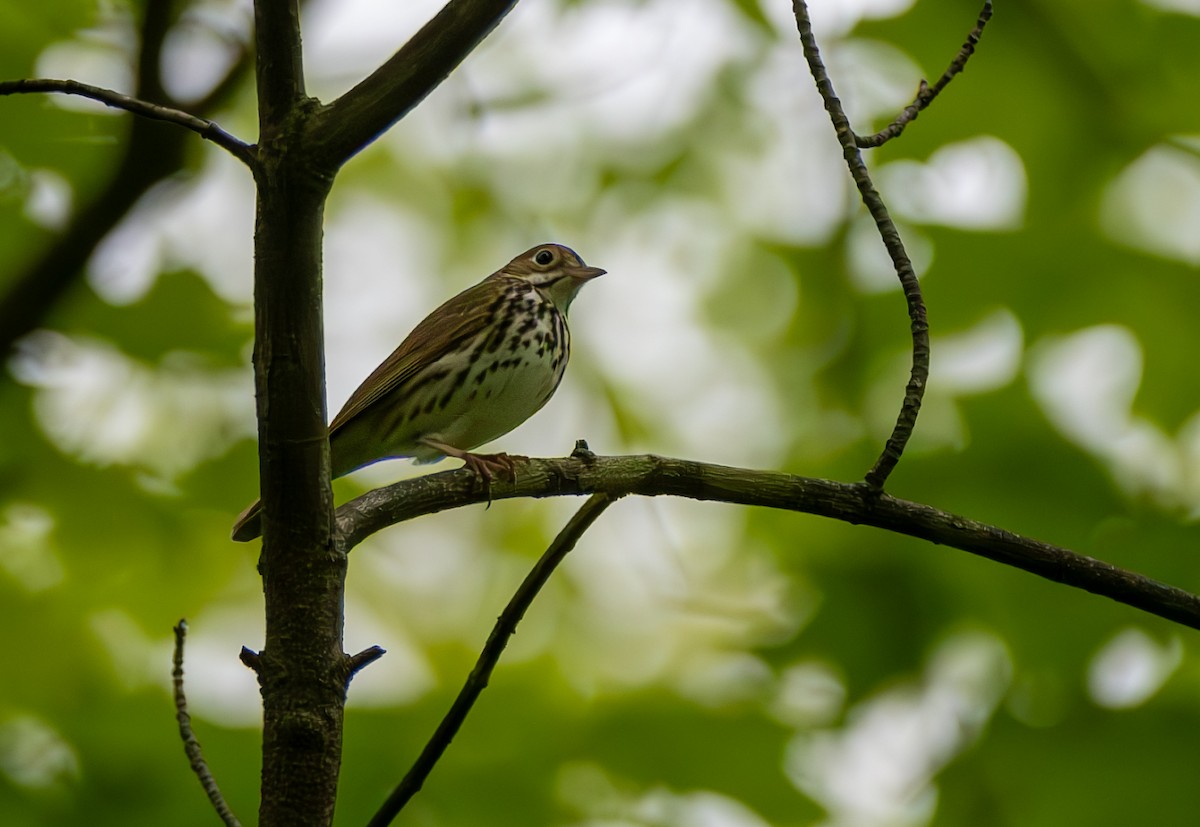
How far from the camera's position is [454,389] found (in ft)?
15.4

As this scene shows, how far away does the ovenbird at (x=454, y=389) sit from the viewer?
4688 millimetres

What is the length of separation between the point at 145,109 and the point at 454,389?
248 centimetres

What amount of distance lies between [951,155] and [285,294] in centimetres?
329

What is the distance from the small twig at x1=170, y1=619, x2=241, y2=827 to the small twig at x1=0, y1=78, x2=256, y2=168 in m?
1.04

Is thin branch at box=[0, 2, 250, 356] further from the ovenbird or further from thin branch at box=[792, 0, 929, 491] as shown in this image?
thin branch at box=[792, 0, 929, 491]

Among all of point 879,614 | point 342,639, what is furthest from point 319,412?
point 879,614

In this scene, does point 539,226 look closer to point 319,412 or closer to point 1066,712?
point 1066,712

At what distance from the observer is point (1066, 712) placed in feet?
14.0

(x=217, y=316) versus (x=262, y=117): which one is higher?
(x=217, y=316)

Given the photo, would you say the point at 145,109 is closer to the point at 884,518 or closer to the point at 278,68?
the point at 278,68

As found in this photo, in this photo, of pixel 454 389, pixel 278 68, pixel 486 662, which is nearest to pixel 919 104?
pixel 278 68

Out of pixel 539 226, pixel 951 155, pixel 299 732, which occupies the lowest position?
pixel 299 732

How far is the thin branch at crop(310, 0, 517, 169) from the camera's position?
2.11 metres

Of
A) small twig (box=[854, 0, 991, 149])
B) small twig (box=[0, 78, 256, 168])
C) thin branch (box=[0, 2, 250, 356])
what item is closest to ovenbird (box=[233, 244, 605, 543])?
thin branch (box=[0, 2, 250, 356])
